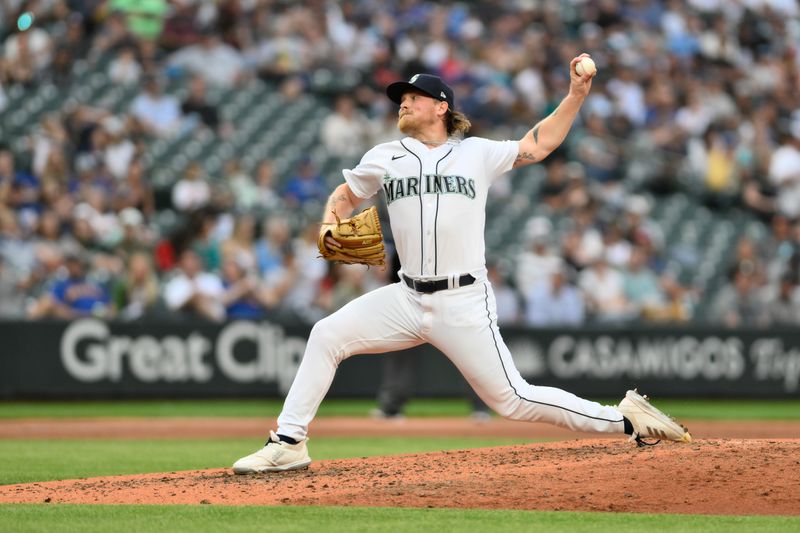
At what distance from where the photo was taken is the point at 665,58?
20906mm

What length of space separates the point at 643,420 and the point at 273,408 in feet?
24.1

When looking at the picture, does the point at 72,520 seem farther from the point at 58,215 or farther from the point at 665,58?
the point at 665,58

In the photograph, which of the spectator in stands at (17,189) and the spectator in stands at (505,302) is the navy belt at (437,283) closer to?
the spectator in stands at (505,302)

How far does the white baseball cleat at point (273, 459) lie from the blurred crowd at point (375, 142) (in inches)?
277

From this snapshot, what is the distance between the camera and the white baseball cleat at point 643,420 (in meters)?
6.95

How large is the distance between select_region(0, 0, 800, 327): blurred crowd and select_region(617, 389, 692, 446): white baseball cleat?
6947 millimetres

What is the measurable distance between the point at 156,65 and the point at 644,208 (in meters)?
6.94

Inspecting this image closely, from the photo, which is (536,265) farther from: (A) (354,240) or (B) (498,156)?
(A) (354,240)

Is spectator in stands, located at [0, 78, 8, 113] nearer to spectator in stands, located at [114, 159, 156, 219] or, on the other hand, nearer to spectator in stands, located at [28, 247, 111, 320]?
spectator in stands, located at [114, 159, 156, 219]

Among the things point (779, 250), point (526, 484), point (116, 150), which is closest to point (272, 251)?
point (116, 150)

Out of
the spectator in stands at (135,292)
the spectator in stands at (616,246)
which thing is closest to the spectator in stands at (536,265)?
the spectator in stands at (616,246)

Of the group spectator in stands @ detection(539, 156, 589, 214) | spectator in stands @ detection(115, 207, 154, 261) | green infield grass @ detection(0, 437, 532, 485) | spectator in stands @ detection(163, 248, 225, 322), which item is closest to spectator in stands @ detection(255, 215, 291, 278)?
spectator in stands @ detection(163, 248, 225, 322)

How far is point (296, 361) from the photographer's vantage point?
1421 centimetres

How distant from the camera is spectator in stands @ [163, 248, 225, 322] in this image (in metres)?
14.1
